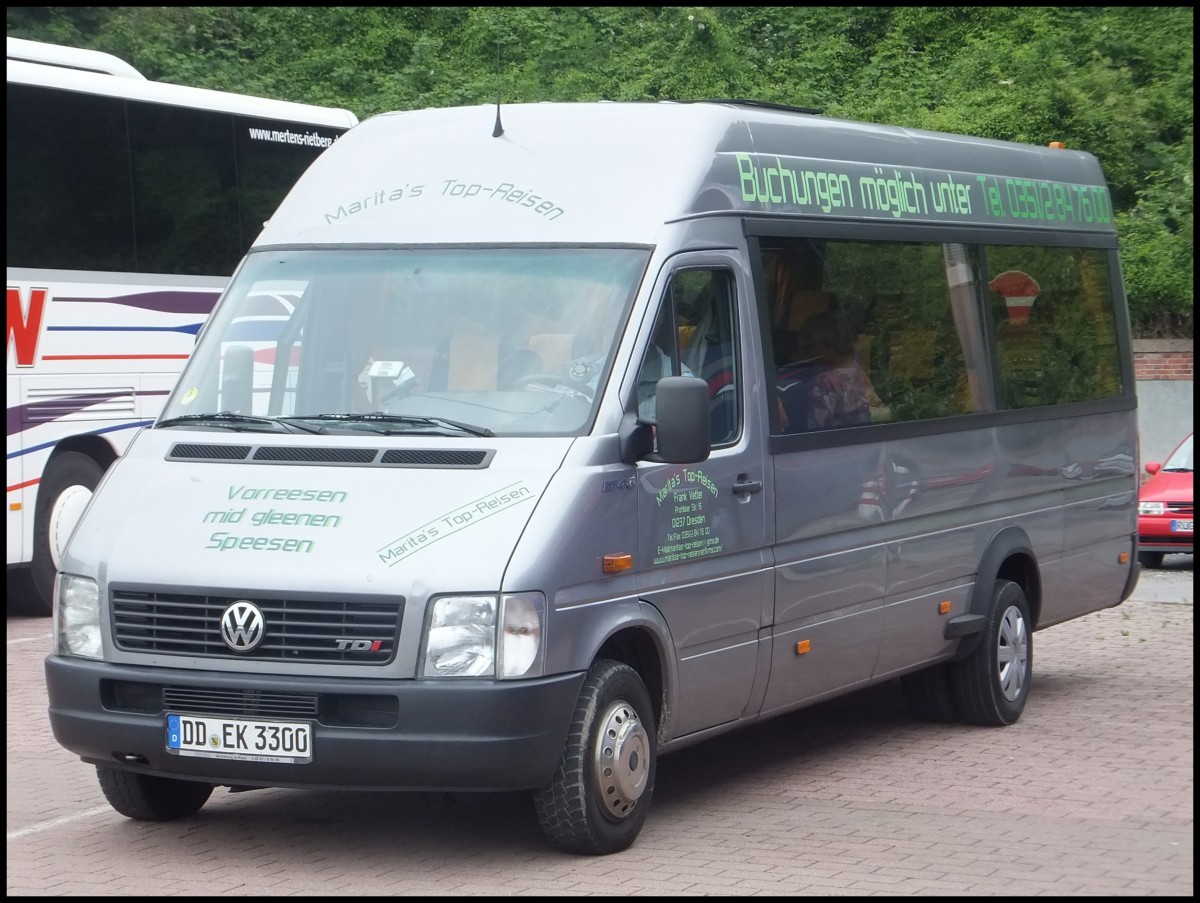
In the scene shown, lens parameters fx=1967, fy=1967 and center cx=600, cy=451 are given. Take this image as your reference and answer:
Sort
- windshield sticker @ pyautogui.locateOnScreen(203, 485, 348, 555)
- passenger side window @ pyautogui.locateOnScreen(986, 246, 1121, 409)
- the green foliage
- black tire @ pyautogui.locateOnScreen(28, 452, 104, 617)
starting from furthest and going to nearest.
A: the green foliage → black tire @ pyautogui.locateOnScreen(28, 452, 104, 617) → passenger side window @ pyautogui.locateOnScreen(986, 246, 1121, 409) → windshield sticker @ pyautogui.locateOnScreen(203, 485, 348, 555)

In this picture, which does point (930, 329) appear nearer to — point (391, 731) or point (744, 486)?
point (744, 486)

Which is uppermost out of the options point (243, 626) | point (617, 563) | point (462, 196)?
point (462, 196)

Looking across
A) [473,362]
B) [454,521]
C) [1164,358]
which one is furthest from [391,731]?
[1164,358]

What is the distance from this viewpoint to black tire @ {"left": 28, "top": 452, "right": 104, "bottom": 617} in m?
15.1

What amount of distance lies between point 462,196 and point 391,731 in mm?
2528

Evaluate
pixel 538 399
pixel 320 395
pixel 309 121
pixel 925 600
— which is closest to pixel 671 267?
pixel 538 399

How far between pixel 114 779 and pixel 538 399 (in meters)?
2.31

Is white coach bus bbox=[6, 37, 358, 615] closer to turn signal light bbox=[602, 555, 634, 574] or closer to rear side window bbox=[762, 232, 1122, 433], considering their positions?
rear side window bbox=[762, 232, 1122, 433]

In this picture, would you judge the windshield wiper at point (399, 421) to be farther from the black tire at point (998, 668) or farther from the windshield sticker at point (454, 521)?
the black tire at point (998, 668)

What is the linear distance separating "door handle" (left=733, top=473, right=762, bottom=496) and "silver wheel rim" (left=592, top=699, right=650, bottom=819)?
1.15 metres

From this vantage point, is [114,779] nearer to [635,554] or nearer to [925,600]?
[635,554]

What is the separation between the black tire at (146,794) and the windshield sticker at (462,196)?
250cm

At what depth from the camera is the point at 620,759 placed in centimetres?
746

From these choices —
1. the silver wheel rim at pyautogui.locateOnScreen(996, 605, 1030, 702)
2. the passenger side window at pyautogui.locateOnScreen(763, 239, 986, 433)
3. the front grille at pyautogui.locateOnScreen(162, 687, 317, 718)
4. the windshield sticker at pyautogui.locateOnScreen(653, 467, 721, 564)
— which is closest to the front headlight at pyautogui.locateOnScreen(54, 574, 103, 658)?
the front grille at pyautogui.locateOnScreen(162, 687, 317, 718)
